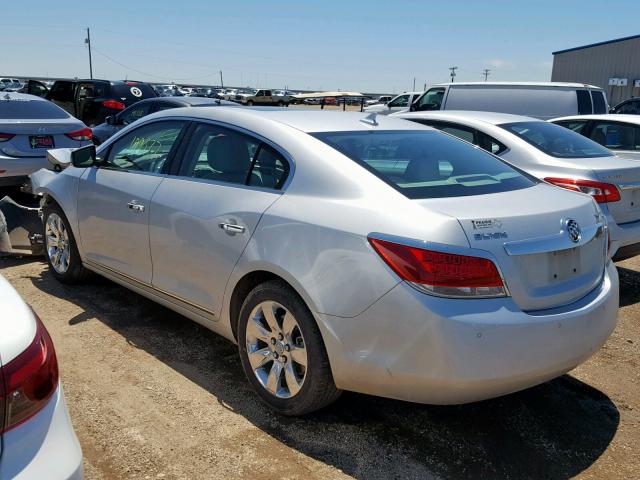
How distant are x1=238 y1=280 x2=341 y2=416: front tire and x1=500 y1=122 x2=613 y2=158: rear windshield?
12.2 ft

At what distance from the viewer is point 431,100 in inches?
565

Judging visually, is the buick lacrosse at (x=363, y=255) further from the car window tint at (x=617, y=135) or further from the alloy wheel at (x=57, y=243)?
the car window tint at (x=617, y=135)

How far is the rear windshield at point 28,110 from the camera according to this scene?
8.21 metres

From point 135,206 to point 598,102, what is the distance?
10493 millimetres

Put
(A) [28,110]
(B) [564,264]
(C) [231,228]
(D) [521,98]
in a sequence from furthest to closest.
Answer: (D) [521,98], (A) [28,110], (C) [231,228], (B) [564,264]

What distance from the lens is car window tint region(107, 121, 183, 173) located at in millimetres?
4207

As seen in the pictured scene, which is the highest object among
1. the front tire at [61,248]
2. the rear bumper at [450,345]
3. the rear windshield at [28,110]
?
the rear windshield at [28,110]

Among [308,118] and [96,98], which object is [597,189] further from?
[96,98]

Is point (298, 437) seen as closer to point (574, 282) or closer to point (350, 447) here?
point (350, 447)

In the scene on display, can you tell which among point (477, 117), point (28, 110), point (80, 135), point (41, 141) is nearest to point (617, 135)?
point (477, 117)

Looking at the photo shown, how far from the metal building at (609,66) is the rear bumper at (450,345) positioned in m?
38.5

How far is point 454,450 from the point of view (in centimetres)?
307

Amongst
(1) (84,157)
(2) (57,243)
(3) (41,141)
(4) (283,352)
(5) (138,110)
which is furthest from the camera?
(5) (138,110)

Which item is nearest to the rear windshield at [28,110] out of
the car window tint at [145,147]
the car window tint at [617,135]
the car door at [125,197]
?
the car door at [125,197]
